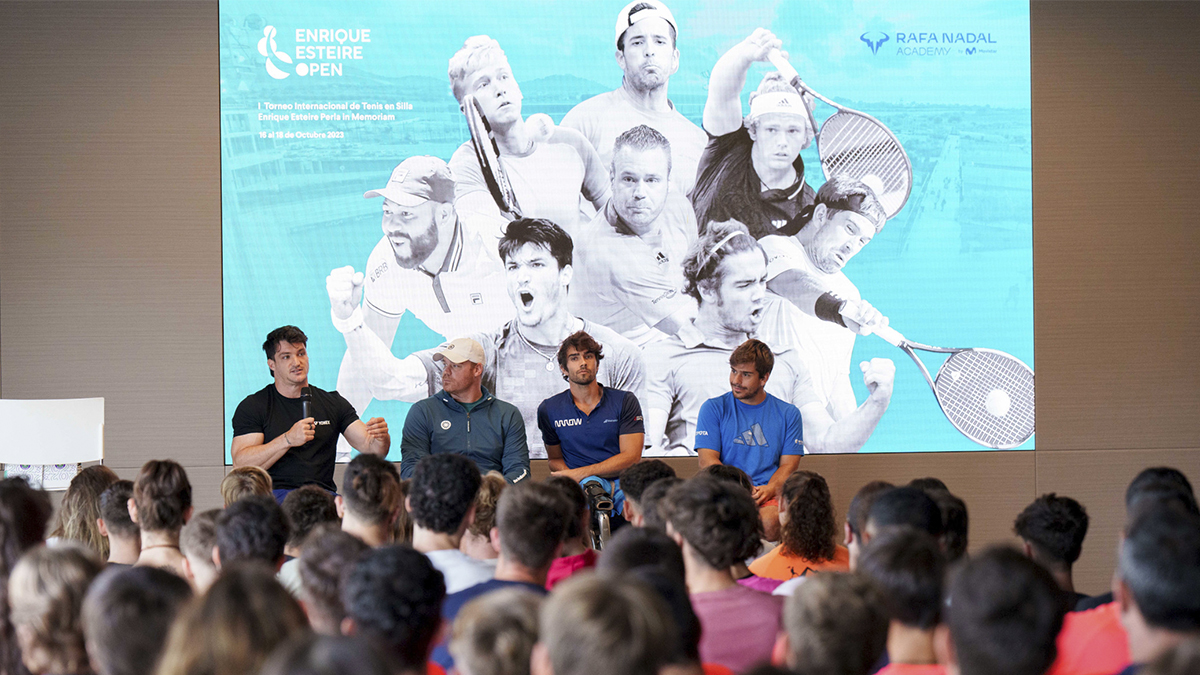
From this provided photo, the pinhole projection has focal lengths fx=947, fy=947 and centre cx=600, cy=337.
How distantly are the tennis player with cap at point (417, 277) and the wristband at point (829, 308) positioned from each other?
68.4 inches

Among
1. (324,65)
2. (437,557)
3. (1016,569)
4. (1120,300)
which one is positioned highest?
(324,65)

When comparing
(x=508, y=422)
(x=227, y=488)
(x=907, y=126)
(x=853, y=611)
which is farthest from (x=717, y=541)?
(x=907, y=126)

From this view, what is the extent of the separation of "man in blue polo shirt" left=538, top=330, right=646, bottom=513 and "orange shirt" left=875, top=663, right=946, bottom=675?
291 cm

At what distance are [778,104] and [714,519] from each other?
142 inches

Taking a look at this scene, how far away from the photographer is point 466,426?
4500 millimetres

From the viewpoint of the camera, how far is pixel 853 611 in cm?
156

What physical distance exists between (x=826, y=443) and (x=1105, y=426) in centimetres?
170

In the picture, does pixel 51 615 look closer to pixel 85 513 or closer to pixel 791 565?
pixel 85 513

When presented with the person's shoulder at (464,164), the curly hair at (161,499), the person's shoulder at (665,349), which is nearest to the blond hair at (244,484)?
the curly hair at (161,499)

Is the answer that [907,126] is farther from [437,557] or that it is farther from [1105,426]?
[437,557]

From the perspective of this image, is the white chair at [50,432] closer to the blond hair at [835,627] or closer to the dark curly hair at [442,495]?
the dark curly hair at [442,495]

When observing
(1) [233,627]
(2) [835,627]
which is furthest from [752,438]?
(1) [233,627]

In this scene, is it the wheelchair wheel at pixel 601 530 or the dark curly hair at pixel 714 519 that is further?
the wheelchair wheel at pixel 601 530

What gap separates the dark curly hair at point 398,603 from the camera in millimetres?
1600
